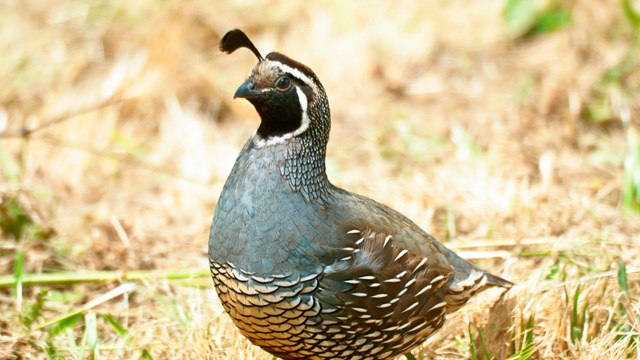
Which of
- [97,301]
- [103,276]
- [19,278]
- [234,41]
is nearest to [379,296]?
[234,41]

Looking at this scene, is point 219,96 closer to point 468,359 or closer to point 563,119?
point 563,119

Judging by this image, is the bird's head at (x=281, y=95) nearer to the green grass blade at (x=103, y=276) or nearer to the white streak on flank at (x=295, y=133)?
the white streak on flank at (x=295, y=133)

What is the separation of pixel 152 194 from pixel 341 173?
115cm

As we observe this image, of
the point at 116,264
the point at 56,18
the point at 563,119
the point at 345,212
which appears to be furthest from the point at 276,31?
the point at 345,212

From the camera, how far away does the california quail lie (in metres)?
3.21

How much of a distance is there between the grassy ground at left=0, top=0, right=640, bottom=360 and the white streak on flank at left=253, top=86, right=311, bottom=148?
761mm

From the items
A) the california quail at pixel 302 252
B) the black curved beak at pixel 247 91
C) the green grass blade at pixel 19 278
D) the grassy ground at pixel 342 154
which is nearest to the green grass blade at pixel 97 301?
the grassy ground at pixel 342 154

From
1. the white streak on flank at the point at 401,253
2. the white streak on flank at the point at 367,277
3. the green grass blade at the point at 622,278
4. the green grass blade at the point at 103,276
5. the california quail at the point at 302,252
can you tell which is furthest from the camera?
the green grass blade at the point at 103,276

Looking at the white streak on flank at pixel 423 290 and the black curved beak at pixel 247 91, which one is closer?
the black curved beak at pixel 247 91

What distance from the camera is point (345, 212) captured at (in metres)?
3.46

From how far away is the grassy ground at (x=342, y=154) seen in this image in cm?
387

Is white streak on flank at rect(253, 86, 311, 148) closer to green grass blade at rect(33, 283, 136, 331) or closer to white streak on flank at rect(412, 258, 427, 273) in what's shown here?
white streak on flank at rect(412, 258, 427, 273)

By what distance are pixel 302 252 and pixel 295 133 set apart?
0.45 m

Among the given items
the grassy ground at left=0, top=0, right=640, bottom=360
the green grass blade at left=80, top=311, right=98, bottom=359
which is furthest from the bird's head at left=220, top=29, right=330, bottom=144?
the green grass blade at left=80, top=311, right=98, bottom=359
